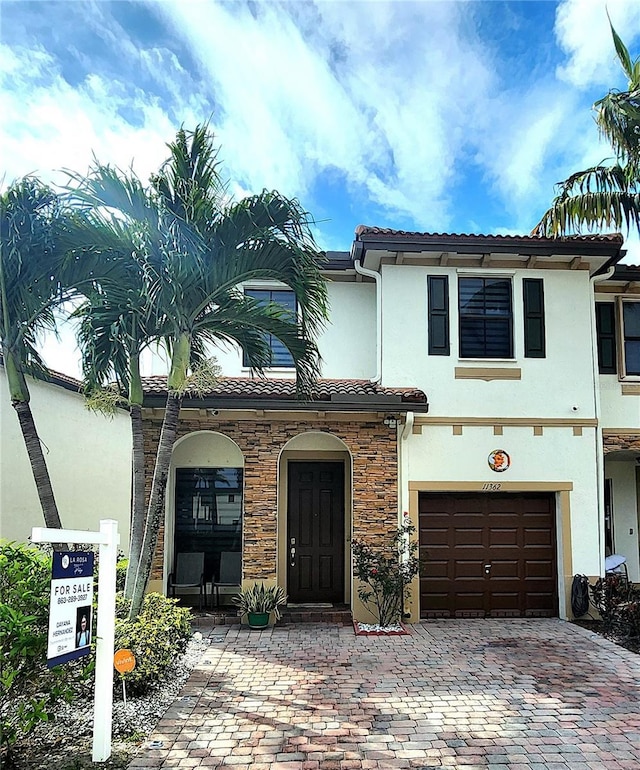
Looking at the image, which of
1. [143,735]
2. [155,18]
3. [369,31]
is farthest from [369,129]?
[143,735]

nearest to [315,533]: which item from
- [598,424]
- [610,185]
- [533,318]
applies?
[598,424]

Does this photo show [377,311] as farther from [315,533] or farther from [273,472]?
[315,533]

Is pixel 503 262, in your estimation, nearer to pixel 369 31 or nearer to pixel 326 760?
pixel 369 31

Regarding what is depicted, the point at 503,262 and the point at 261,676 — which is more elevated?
the point at 503,262

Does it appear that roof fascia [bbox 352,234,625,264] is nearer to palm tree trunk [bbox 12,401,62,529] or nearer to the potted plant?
the potted plant

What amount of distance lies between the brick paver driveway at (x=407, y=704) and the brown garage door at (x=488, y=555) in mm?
1534

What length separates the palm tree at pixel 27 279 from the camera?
7699 mm

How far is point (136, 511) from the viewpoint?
9039 mm

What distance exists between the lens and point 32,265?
7.90 meters

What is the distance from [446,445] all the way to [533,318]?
11.1 feet

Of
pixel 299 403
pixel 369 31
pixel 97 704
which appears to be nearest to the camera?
pixel 97 704

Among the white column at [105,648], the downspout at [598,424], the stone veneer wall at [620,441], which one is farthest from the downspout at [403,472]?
the white column at [105,648]

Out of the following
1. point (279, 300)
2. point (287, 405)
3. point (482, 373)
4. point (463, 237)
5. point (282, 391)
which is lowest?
point (287, 405)

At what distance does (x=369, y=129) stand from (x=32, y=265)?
7.16 meters
